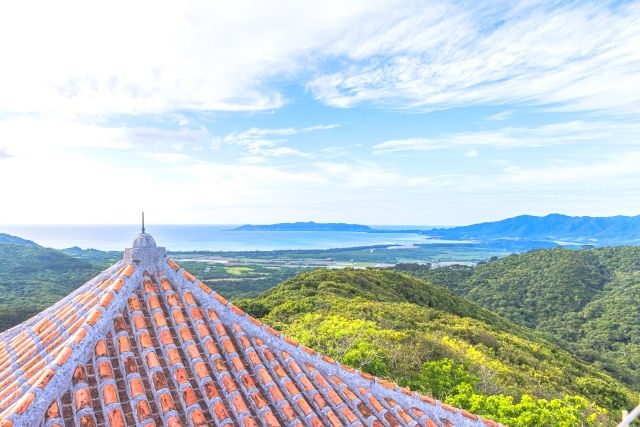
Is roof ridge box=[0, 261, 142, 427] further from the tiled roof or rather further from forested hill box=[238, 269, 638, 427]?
forested hill box=[238, 269, 638, 427]

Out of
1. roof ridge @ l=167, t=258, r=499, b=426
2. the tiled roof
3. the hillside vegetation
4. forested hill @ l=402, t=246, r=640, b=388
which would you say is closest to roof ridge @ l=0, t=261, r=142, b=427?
the tiled roof

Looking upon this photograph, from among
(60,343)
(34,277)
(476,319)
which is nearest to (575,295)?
(476,319)

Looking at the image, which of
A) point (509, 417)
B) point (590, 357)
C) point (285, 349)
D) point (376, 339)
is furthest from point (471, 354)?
point (590, 357)

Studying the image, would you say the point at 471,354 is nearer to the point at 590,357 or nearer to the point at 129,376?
the point at 129,376

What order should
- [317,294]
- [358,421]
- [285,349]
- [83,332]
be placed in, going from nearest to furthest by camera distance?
[83,332]
[358,421]
[285,349]
[317,294]

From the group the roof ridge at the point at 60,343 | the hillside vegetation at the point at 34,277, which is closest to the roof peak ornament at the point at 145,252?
the roof ridge at the point at 60,343

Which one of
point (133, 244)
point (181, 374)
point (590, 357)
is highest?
point (133, 244)

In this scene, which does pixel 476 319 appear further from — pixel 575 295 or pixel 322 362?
pixel 322 362

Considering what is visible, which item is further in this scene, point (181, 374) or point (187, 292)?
point (187, 292)
